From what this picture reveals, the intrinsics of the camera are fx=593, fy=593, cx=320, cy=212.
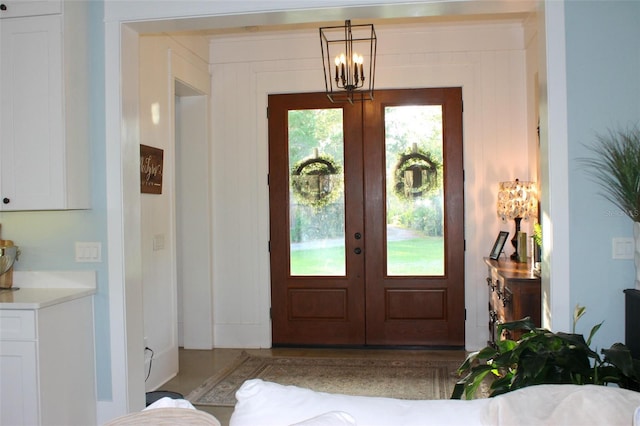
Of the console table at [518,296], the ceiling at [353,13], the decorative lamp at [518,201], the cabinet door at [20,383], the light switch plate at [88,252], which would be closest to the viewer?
the cabinet door at [20,383]

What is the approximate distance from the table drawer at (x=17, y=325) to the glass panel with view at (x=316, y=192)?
300cm

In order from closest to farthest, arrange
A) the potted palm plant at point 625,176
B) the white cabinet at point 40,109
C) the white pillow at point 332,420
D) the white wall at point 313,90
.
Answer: the white pillow at point 332,420 → the potted palm plant at point 625,176 → the white cabinet at point 40,109 → the white wall at point 313,90

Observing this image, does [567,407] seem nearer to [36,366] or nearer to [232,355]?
[36,366]

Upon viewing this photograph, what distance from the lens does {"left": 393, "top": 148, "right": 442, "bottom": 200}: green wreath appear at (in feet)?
18.1

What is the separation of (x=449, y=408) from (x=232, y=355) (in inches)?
165

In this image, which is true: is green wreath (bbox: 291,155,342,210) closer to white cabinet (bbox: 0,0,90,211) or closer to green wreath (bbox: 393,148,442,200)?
green wreath (bbox: 393,148,442,200)

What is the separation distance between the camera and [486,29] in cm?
537

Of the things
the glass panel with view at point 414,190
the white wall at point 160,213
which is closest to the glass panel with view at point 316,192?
the glass panel with view at point 414,190

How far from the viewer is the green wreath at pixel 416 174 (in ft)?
18.1

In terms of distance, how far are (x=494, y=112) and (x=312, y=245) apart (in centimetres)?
208

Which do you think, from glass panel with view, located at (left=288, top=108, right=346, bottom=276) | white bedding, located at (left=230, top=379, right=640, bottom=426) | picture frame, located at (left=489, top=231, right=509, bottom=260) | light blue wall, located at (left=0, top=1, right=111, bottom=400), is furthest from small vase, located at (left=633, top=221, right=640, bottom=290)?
glass panel with view, located at (left=288, top=108, right=346, bottom=276)

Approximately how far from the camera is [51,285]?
3504 millimetres

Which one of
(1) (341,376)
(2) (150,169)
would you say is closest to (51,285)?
(2) (150,169)

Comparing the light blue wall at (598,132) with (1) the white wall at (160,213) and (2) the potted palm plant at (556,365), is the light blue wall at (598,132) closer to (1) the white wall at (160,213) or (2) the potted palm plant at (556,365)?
(2) the potted palm plant at (556,365)
